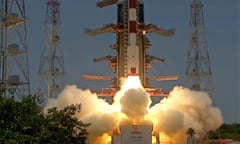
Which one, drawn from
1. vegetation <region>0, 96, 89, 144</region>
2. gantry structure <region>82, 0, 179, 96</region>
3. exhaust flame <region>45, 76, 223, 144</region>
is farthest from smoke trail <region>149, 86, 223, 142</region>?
vegetation <region>0, 96, 89, 144</region>

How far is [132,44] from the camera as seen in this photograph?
114 feet

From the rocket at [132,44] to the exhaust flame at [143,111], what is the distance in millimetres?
1065

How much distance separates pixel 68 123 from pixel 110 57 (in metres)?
17.4

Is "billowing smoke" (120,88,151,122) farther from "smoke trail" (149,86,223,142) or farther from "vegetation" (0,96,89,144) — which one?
"vegetation" (0,96,89,144)

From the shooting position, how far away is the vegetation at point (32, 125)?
20.3 m

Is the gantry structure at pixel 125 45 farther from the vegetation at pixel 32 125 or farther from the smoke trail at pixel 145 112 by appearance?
the vegetation at pixel 32 125

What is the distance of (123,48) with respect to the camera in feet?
125

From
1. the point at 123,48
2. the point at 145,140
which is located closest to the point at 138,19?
the point at 123,48

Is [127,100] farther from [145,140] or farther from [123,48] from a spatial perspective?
[123,48]

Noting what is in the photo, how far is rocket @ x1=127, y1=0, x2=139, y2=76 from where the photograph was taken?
3484 cm

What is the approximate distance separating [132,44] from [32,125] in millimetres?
14823

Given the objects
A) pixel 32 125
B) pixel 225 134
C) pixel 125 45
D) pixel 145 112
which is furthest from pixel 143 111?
pixel 225 134

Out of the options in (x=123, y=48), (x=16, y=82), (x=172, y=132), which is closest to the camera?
(x=16, y=82)

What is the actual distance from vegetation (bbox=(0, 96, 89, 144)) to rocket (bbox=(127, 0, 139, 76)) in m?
11.9
